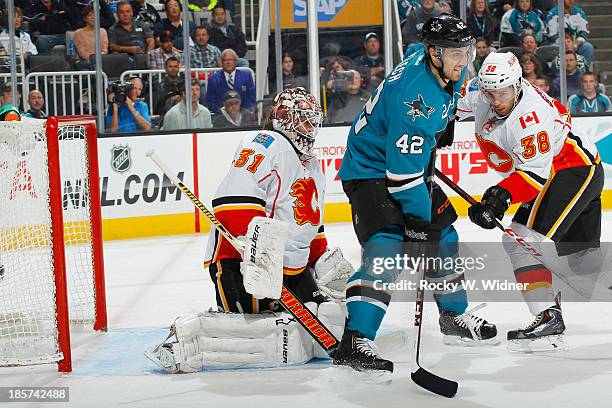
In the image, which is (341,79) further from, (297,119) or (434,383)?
(434,383)

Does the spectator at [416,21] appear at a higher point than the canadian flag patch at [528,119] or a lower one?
higher

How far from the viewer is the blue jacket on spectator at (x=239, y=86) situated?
7188 millimetres

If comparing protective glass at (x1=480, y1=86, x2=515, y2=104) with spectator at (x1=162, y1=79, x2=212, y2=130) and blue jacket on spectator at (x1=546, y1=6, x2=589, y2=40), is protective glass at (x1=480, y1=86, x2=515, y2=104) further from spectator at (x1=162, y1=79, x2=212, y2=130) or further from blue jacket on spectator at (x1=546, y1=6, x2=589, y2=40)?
blue jacket on spectator at (x1=546, y1=6, x2=589, y2=40)

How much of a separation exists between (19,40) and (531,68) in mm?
3463

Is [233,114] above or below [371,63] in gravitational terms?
below

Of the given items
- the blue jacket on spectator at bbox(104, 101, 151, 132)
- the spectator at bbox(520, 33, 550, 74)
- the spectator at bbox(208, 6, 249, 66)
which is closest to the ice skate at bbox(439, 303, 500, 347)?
the blue jacket on spectator at bbox(104, 101, 151, 132)

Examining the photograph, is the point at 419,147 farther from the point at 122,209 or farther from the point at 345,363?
the point at 122,209

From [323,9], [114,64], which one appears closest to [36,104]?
[114,64]

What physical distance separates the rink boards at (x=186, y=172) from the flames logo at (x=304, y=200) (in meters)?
3.28

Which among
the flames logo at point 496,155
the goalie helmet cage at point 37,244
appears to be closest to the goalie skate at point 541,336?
the flames logo at point 496,155

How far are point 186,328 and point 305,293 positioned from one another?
48cm

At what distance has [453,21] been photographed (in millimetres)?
3125

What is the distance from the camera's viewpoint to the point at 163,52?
23.5 ft

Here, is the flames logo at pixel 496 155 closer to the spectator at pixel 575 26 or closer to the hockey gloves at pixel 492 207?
the hockey gloves at pixel 492 207
